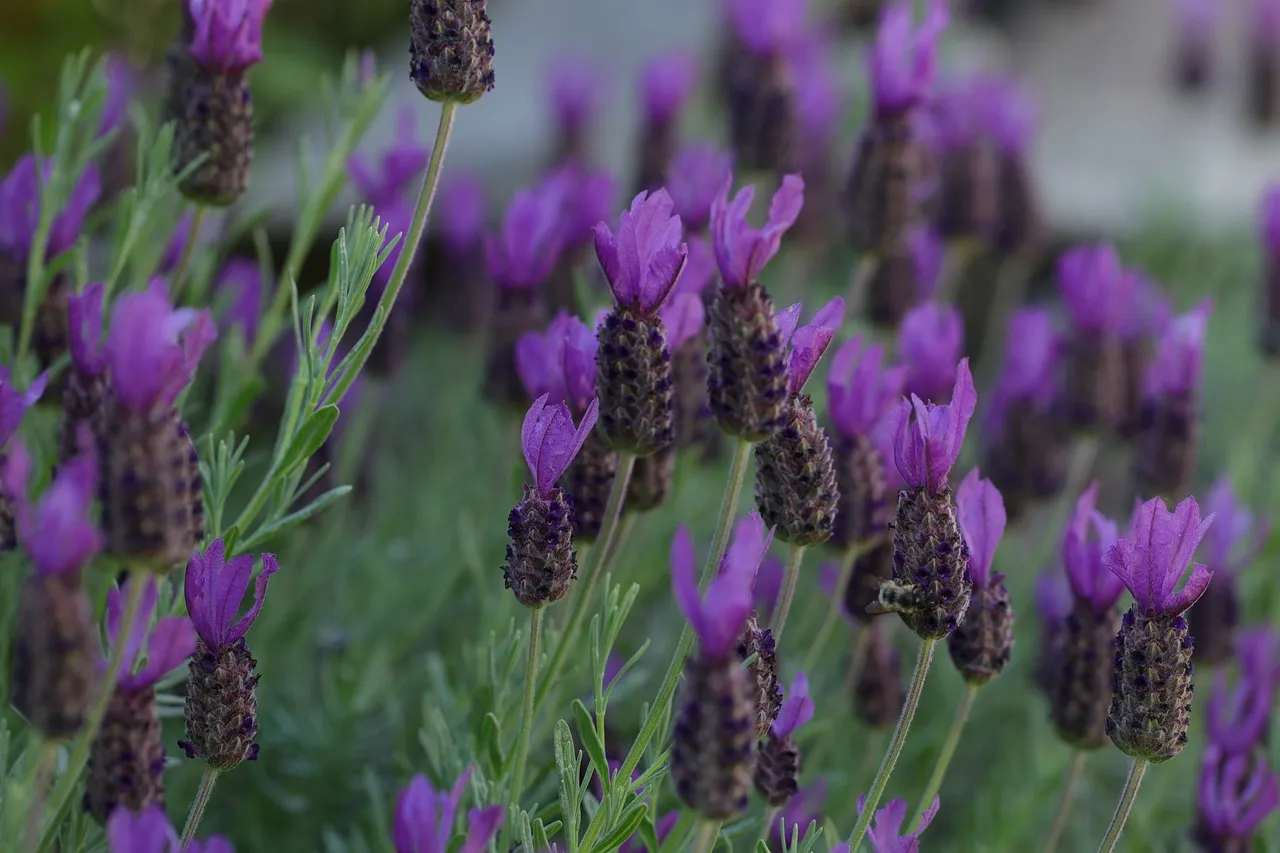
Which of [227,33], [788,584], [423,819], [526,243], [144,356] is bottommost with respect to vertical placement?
[423,819]

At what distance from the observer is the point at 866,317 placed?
2275 millimetres

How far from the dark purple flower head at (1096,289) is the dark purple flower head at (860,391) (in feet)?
2.50

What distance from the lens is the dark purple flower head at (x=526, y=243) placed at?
183 cm

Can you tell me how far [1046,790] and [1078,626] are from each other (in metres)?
0.48

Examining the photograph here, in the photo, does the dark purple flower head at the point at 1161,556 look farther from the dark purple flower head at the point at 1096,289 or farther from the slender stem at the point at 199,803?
the dark purple flower head at the point at 1096,289

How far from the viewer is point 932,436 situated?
115cm

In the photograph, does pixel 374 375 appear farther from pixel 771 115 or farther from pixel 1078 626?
pixel 1078 626

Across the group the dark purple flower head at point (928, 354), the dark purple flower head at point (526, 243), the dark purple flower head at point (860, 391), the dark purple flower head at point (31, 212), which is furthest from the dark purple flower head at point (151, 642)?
the dark purple flower head at point (928, 354)

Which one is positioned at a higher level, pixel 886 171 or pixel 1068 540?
pixel 886 171

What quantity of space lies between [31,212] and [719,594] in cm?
103

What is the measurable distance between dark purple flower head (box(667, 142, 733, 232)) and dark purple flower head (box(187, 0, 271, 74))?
1.89 feet

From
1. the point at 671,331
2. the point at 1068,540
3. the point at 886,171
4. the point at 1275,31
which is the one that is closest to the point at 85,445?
the point at 671,331

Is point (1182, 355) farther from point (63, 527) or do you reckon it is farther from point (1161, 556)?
point (63, 527)


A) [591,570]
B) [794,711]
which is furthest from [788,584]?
[591,570]
